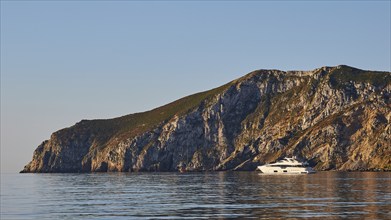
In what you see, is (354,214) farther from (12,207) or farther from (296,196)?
(12,207)

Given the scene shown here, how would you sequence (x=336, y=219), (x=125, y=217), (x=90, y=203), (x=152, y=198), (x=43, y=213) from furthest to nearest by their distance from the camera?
1. (x=152, y=198)
2. (x=90, y=203)
3. (x=43, y=213)
4. (x=125, y=217)
5. (x=336, y=219)

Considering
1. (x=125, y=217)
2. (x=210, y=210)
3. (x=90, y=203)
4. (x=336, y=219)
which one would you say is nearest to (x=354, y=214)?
(x=336, y=219)

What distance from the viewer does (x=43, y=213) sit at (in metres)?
95.1

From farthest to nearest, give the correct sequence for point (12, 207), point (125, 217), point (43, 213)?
point (12, 207)
point (43, 213)
point (125, 217)

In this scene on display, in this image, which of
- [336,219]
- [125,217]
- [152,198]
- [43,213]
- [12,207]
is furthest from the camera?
[152,198]

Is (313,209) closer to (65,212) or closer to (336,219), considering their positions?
(336,219)

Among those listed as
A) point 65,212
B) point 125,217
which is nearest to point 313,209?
point 125,217

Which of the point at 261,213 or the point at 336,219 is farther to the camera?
the point at 261,213

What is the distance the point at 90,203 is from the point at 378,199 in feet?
152

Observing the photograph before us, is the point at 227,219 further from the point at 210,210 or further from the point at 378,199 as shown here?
the point at 378,199

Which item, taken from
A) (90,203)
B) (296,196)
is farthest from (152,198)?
(296,196)

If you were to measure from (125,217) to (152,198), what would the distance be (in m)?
38.2

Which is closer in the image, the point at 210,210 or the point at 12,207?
the point at 210,210

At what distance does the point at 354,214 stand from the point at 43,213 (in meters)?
41.8
